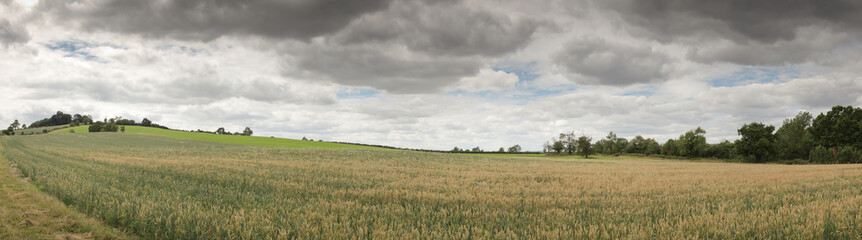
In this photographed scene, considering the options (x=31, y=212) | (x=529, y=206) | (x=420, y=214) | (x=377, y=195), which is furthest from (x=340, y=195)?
(x=31, y=212)

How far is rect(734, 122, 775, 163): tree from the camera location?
72375mm

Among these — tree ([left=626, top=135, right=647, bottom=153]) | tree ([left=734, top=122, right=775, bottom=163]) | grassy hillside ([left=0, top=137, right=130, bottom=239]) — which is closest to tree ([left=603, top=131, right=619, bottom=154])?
tree ([left=626, top=135, right=647, bottom=153])

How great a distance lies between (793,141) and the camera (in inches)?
3051

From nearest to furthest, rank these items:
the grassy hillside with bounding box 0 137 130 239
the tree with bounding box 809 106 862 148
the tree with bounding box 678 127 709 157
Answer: the grassy hillside with bounding box 0 137 130 239 → the tree with bounding box 809 106 862 148 → the tree with bounding box 678 127 709 157

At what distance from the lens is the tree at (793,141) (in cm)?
7331

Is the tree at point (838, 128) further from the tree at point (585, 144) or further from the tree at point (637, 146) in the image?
the tree at point (637, 146)

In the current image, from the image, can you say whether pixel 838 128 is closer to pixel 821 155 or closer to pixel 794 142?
pixel 821 155

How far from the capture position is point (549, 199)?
10016 mm

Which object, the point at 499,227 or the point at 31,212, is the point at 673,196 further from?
the point at 31,212

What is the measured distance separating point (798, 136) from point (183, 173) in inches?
4334

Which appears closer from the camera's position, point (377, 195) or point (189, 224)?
point (189, 224)

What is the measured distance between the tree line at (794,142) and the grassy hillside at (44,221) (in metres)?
86.1

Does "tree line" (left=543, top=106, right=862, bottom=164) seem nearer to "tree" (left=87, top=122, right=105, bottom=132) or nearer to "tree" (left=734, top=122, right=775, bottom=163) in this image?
"tree" (left=734, top=122, right=775, bottom=163)

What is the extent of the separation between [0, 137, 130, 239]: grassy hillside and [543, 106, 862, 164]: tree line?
86147mm
